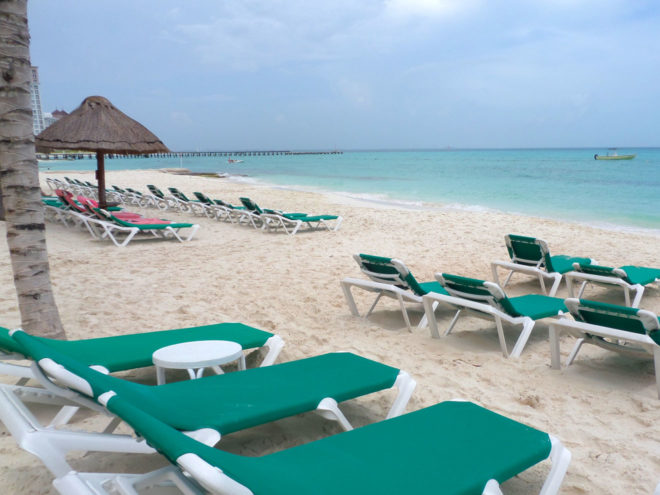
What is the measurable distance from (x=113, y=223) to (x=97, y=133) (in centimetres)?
314

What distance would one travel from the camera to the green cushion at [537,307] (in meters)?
3.63

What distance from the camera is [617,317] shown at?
116 inches

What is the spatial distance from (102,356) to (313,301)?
2.55 meters

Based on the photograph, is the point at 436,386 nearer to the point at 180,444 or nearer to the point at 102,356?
the point at 102,356

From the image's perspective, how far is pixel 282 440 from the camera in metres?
2.41

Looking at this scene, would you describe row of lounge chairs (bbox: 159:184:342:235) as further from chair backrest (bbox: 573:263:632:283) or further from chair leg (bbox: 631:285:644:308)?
chair leg (bbox: 631:285:644:308)

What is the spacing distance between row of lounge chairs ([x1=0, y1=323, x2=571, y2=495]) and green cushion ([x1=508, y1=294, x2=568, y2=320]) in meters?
1.62

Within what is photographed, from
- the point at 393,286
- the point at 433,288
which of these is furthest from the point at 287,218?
the point at 393,286

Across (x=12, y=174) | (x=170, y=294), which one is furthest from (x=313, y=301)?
(x=12, y=174)

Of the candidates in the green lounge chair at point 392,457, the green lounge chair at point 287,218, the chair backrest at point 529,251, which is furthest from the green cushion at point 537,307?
the green lounge chair at point 287,218

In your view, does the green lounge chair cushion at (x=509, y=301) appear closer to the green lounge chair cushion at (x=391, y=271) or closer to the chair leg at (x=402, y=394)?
the green lounge chair cushion at (x=391, y=271)

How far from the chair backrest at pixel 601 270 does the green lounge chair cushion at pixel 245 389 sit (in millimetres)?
3405

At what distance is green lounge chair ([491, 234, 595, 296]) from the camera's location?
5121mm

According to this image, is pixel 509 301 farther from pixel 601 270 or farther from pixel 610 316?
pixel 601 270
